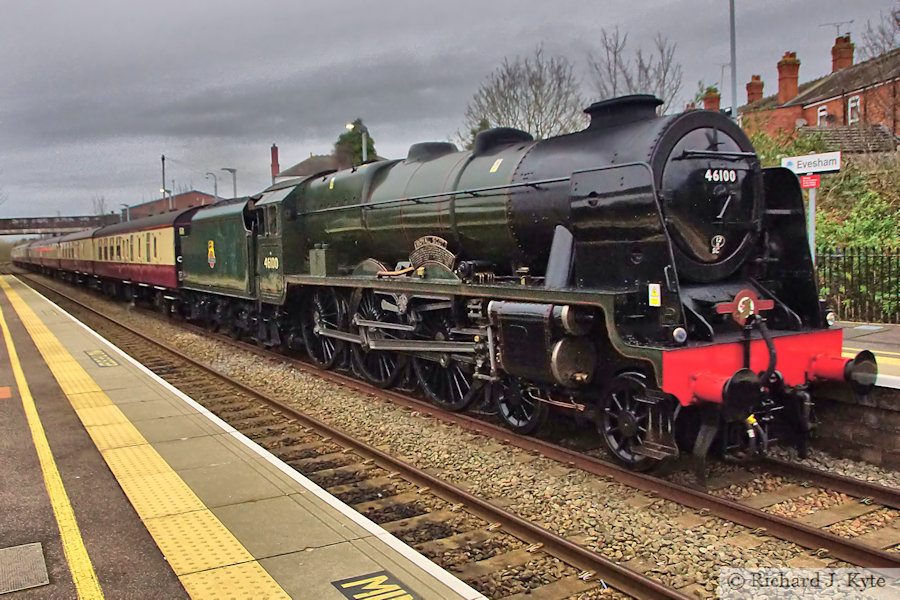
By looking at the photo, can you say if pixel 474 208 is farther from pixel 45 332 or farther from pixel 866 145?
pixel 866 145

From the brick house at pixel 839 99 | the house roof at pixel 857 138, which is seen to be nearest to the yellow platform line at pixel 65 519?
the house roof at pixel 857 138

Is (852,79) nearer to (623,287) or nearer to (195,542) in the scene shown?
(623,287)

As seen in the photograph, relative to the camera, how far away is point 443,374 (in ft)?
28.2

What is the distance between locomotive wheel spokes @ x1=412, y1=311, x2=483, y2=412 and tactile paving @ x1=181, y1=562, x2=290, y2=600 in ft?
11.8

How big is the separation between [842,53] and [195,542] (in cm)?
3755

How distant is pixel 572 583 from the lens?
402 centimetres

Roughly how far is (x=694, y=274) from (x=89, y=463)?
539 cm

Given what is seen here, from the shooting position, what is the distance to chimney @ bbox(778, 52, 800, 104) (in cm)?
3256

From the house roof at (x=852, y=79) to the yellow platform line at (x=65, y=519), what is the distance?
80.6 ft

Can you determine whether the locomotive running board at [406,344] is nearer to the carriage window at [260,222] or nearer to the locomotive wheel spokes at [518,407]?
the locomotive wheel spokes at [518,407]

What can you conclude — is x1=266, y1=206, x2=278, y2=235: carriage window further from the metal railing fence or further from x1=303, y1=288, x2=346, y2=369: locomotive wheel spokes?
the metal railing fence

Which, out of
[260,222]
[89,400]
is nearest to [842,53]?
[260,222]

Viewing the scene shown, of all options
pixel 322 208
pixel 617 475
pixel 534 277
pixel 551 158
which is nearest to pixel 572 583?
pixel 617 475

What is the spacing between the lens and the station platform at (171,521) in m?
3.74
